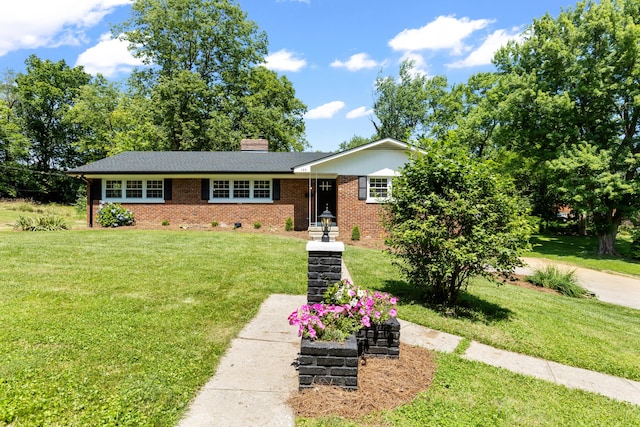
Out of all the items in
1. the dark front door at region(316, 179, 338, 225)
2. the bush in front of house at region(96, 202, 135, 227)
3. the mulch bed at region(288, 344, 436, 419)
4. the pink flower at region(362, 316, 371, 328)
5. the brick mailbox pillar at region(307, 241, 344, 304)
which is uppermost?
the dark front door at region(316, 179, 338, 225)

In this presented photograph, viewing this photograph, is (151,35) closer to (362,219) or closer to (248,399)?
(362,219)

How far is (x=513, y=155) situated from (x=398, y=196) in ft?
64.4

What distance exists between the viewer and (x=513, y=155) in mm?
21625

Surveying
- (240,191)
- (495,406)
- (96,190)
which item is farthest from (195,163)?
(495,406)

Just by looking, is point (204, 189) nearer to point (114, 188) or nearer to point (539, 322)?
point (114, 188)

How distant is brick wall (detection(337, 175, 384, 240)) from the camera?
14.9m

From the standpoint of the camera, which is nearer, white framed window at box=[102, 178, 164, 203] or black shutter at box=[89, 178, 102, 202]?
black shutter at box=[89, 178, 102, 202]

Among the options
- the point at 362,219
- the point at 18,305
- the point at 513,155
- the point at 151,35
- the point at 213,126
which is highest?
the point at 151,35

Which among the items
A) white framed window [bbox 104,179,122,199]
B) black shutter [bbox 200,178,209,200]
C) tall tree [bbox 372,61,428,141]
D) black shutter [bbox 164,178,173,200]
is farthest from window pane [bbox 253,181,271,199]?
tall tree [bbox 372,61,428,141]

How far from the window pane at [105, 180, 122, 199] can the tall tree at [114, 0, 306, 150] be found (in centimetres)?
1100

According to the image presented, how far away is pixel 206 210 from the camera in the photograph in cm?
1619

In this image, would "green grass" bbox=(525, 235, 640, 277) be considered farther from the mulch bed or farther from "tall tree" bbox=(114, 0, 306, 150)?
"tall tree" bbox=(114, 0, 306, 150)

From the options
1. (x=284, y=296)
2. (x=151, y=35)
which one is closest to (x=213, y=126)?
(x=151, y=35)

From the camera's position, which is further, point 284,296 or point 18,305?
point 284,296
